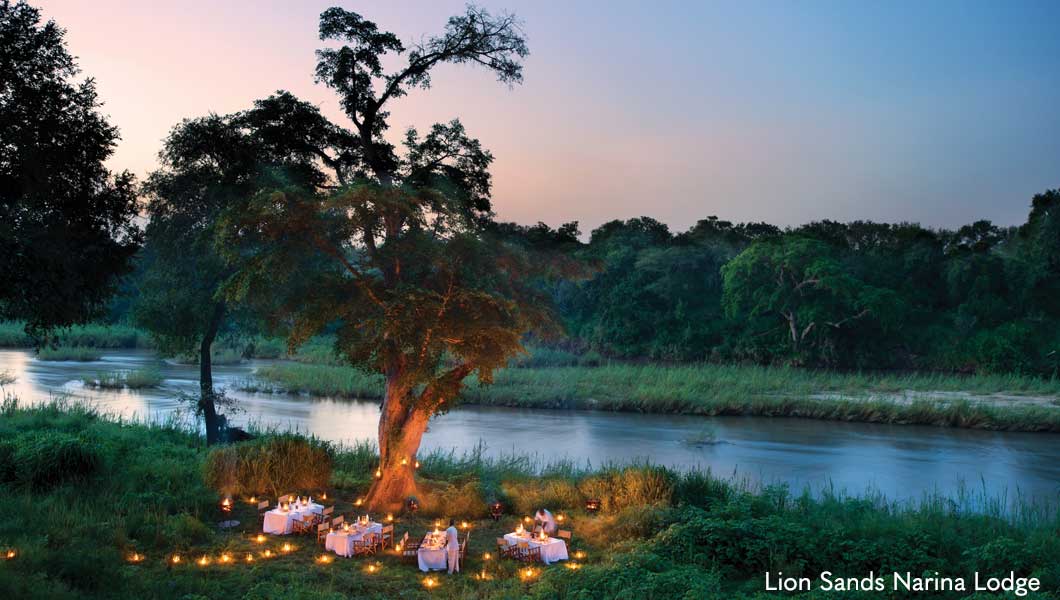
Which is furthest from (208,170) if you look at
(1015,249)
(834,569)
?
(1015,249)

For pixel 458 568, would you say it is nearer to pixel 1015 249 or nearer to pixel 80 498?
pixel 80 498

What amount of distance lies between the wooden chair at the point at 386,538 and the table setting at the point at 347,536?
2.4 inches

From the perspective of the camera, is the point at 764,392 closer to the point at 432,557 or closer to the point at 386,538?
the point at 386,538

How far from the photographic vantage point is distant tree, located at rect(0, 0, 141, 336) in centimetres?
841

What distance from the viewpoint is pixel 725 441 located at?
23703 millimetres

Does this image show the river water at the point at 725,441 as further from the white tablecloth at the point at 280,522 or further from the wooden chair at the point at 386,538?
the wooden chair at the point at 386,538

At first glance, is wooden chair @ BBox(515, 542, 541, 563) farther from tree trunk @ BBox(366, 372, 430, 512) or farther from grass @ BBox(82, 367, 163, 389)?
grass @ BBox(82, 367, 163, 389)

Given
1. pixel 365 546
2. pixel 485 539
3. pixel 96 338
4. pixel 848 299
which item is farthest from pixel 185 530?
pixel 96 338

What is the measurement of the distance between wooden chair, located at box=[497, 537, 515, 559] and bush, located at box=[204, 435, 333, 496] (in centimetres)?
436

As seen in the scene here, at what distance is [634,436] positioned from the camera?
80.8 feet

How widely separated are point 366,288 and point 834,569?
6.75m

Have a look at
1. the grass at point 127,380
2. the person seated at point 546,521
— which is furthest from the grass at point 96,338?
the person seated at point 546,521

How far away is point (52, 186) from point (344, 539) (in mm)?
5224

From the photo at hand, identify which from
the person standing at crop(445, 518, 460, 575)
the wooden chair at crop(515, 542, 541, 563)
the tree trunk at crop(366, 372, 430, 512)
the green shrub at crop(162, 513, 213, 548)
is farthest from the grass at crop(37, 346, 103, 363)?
the wooden chair at crop(515, 542, 541, 563)
